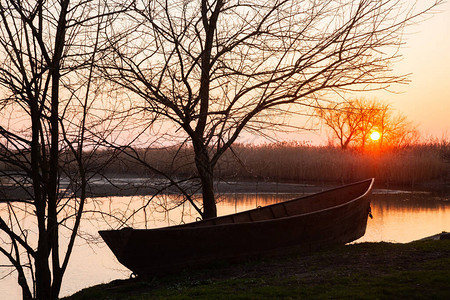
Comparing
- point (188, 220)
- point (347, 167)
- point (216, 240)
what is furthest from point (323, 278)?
point (347, 167)

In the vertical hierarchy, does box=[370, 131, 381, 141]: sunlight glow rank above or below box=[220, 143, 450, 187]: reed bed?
above

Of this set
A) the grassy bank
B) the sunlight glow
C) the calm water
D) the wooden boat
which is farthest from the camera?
the sunlight glow

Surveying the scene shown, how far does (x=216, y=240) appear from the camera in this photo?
764 cm

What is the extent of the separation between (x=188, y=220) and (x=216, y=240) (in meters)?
7.73

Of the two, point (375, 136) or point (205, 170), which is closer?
point (205, 170)

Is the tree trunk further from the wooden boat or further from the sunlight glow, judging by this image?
the sunlight glow

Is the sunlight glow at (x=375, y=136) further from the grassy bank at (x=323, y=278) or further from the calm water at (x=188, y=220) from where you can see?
the grassy bank at (x=323, y=278)

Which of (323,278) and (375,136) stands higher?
(375,136)

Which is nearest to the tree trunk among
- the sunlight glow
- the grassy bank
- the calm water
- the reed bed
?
the calm water

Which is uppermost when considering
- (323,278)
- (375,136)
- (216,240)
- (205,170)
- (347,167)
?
(375,136)

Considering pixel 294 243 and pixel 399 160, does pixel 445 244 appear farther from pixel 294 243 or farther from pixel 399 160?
pixel 399 160

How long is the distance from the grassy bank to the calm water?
1.07 m

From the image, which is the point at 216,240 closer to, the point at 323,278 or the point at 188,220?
the point at 323,278

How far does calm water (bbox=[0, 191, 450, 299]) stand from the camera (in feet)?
32.4
